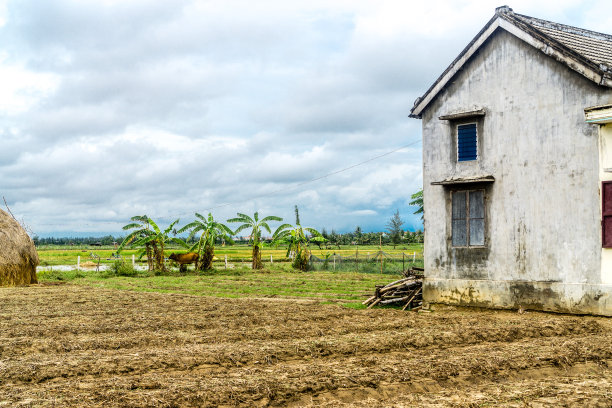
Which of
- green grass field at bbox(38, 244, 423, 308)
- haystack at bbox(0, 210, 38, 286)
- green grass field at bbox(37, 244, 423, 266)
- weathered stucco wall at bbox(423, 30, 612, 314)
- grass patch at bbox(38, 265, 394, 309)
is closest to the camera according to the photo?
weathered stucco wall at bbox(423, 30, 612, 314)

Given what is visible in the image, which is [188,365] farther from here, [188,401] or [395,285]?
[395,285]

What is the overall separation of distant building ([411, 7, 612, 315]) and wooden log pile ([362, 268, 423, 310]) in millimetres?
927

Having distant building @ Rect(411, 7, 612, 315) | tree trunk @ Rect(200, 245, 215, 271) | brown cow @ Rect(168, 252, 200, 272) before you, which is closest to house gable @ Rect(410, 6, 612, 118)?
distant building @ Rect(411, 7, 612, 315)

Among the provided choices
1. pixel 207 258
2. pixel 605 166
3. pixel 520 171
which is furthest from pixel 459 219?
pixel 207 258

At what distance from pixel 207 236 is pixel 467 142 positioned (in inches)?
864

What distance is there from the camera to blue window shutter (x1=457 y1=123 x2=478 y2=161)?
15.8m

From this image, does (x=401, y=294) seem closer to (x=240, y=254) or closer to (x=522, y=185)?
(x=522, y=185)

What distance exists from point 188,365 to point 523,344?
19.5 feet

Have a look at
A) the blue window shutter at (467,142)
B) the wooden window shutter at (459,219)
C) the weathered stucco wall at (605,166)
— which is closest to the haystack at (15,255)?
the wooden window shutter at (459,219)

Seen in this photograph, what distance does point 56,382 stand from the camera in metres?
7.99

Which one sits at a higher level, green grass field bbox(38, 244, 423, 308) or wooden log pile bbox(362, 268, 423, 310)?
wooden log pile bbox(362, 268, 423, 310)

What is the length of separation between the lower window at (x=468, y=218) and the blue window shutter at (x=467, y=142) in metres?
0.97

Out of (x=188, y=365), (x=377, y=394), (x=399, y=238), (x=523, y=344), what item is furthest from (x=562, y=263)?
(x=399, y=238)

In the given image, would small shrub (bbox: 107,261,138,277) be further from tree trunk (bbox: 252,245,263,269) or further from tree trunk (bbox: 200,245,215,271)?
tree trunk (bbox: 252,245,263,269)
